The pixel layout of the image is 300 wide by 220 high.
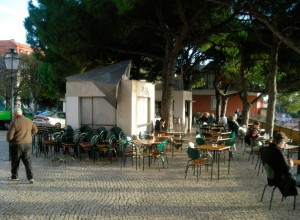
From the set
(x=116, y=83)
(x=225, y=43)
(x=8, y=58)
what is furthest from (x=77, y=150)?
(x=225, y=43)

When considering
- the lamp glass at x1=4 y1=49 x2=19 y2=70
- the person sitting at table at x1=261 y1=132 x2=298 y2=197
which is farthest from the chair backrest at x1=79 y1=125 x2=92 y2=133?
the person sitting at table at x1=261 y1=132 x2=298 y2=197

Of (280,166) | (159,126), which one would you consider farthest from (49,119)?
(280,166)

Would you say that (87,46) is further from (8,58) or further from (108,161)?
(108,161)

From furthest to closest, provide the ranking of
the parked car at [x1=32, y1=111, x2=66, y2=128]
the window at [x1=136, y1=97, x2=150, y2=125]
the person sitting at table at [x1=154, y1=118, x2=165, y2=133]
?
1. the parked car at [x1=32, y1=111, x2=66, y2=128]
2. the person sitting at table at [x1=154, y1=118, x2=165, y2=133]
3. the window at [x1=136, y1=97, x2=150, y2=125]

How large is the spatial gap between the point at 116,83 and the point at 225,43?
1259cm

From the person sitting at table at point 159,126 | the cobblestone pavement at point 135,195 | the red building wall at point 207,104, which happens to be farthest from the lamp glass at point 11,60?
the red building wall at point 207,104

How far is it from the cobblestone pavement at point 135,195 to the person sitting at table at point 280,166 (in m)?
0.45

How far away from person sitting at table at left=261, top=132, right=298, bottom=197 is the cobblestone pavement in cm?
45

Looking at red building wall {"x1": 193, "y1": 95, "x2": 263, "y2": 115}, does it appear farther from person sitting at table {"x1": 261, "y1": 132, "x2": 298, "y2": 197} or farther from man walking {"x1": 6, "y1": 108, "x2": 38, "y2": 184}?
person sitting at table {"x1": 261, "y1": 132, "x2": 298, "y2": 197}

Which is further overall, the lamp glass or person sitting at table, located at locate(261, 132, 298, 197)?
the lamp glass

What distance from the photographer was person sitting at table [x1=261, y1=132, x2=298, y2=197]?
247 inches

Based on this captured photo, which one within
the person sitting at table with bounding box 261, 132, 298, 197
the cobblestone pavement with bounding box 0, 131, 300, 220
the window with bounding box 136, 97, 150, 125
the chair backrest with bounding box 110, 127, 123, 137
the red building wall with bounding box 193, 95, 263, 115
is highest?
the red building wall with bounding box 193, 95, 263, 115

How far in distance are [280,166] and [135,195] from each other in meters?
2.90

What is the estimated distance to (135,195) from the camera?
7.54 meters
